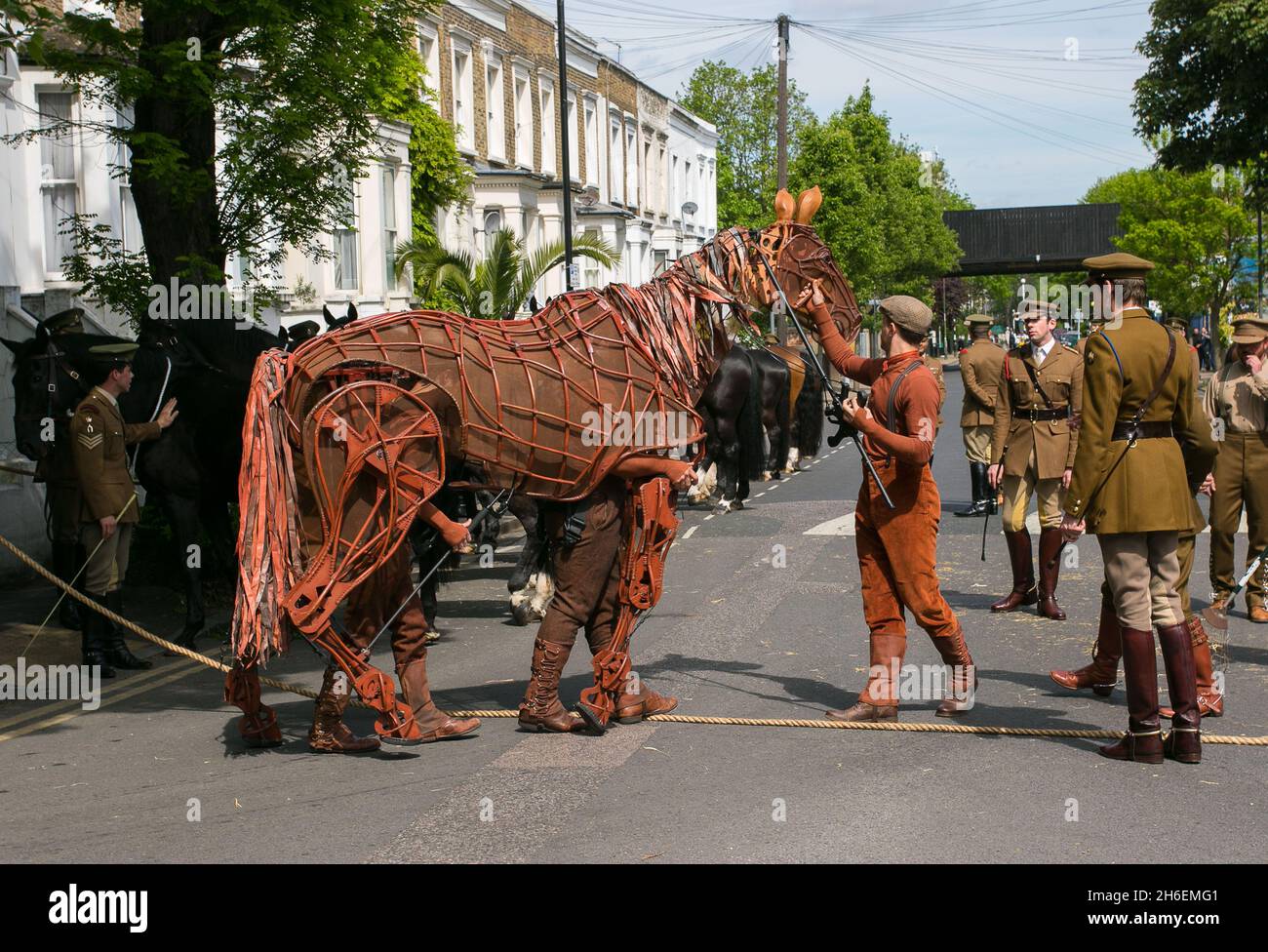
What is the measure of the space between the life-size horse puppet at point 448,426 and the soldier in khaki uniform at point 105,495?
274 cm

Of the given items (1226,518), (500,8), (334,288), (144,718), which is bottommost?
(144,718)

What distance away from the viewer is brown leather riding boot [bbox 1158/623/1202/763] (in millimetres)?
6609

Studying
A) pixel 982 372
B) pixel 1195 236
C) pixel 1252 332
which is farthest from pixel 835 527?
pixel 1195 236

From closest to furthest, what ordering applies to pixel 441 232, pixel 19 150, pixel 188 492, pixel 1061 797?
pixel 1061 797 < pixel 188 492 < pixel 19 150 < pixel 441 232

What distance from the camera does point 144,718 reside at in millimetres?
8125

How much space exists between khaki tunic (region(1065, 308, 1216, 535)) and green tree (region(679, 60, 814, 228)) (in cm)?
6685

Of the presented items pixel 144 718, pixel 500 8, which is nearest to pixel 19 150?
pixel 144 718

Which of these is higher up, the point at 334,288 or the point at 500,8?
the point at 500,8

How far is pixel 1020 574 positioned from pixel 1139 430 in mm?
4222

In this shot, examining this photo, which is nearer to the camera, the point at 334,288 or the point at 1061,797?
the point at 1061,797

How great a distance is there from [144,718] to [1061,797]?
16.4ft

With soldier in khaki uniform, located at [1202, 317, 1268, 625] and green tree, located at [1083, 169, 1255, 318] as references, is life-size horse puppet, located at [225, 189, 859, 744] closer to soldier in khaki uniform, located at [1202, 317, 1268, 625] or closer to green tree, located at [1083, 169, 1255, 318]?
soldier in khaki uniform, located at [1202, 317, 1268, 625]

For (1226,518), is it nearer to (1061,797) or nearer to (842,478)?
(1061,797)

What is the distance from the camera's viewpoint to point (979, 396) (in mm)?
15391
